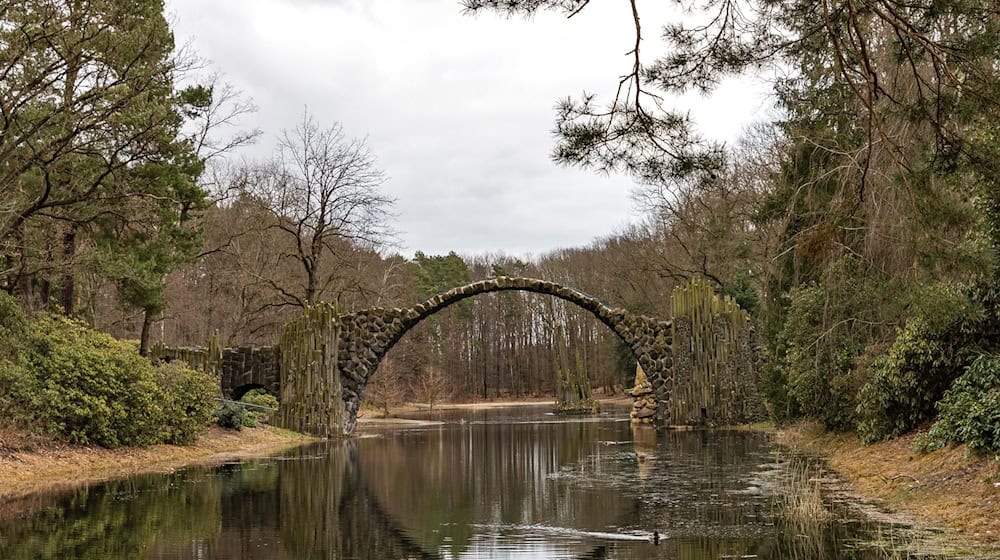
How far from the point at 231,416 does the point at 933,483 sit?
15830 mm

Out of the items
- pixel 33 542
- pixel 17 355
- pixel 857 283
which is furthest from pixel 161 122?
pixel 857 283

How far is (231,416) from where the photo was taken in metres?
21.5

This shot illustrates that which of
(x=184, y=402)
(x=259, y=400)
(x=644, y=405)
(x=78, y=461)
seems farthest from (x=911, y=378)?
(x=259, y=400)

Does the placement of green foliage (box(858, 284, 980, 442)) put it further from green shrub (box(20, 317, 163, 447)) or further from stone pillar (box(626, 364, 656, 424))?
stone pillar (box(626, 364, 656, 424))

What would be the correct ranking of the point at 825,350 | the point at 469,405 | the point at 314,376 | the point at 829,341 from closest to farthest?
the point at 829,341 → the point at 825,350 → the point at 314,376 → the point at 469,405

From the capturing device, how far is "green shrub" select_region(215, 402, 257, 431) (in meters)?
21.4

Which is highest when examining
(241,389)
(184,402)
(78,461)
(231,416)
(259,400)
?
(241,389)

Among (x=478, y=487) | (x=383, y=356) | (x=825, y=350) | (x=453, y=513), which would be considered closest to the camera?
(x=453, y=513)

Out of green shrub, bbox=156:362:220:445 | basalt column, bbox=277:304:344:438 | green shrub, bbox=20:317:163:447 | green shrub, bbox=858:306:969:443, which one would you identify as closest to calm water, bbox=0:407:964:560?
green shrub, bbox=858:306:969:443

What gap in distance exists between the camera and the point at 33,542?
8.09m

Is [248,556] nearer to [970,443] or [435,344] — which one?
[970,443]

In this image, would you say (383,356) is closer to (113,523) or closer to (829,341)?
(829,341)

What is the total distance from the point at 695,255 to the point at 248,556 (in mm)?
27553

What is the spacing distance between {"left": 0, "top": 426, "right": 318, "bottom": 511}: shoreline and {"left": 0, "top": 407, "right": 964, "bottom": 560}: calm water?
2.35 ft
